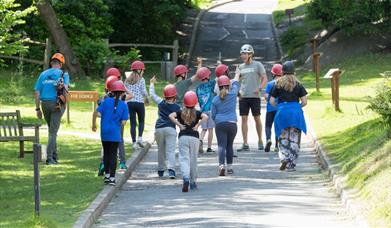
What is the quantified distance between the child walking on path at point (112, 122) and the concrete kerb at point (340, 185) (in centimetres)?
328

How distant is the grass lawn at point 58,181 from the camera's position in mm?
12188

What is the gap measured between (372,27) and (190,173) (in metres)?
25.7

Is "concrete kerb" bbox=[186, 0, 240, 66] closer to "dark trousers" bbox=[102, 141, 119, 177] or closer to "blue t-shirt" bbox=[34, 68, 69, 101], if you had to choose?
"blue t-shirt" bbox=[34, 68, 69, 101]

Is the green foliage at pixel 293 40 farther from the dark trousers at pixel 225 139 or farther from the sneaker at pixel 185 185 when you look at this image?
the sneaker at pixel 185 185

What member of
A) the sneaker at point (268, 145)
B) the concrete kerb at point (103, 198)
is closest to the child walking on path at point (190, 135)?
the concrete kerb at point (103, 198)

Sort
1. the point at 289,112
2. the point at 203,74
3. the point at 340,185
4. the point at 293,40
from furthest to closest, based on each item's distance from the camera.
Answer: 1. the point at 293,40
2. the point at 203,74
3. the point at 289,112
4. the point at 340,185

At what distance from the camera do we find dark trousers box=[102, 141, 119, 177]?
14.8 metres

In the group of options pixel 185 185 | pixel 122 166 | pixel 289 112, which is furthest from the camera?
pixel 122 166

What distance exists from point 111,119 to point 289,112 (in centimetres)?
306

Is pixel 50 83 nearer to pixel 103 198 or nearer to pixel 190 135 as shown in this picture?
pixel 190 135

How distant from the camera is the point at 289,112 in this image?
640 inches

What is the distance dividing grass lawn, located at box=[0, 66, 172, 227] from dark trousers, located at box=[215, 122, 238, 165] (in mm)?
2003

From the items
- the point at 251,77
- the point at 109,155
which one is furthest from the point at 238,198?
the point at 251,77

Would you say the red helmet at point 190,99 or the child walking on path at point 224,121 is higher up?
the red helmet at point 190,99
